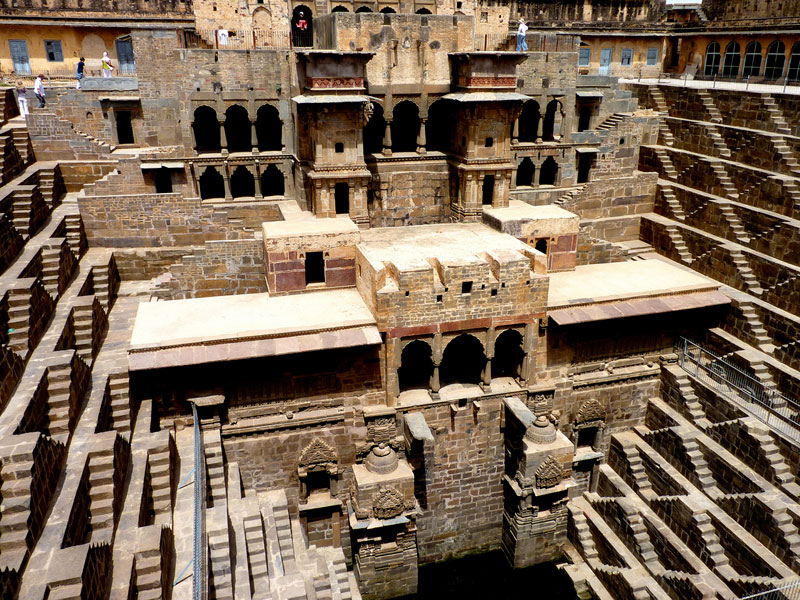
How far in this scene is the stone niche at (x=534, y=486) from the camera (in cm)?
1889

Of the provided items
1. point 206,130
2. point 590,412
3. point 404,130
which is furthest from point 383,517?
point 206,130

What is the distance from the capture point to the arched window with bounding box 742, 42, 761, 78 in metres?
35.7

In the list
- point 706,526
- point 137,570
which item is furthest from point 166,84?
point 706,526

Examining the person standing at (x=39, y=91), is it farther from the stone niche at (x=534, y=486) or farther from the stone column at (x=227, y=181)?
the stone niche at (x=534, y=486)

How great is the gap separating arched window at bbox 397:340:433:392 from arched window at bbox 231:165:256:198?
12.0 m

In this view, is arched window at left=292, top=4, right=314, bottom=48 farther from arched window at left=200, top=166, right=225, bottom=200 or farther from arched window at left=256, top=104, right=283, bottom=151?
arched window at left=200, top=166, right=225, bottom=200

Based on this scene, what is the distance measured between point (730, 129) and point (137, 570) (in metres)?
25.7

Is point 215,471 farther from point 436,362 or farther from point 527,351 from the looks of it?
point 527,351

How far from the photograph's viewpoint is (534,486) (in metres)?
19.1

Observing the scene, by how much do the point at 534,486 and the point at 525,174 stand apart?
Answer: 668 inches

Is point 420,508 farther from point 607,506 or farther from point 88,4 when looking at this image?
point 88,4

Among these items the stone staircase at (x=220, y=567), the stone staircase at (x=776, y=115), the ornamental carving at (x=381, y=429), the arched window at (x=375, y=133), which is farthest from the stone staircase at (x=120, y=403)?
the stone staircase at (x=776, y=115)

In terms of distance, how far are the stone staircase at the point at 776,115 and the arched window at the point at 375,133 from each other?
15047 millimetres

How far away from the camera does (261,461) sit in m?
18.3
